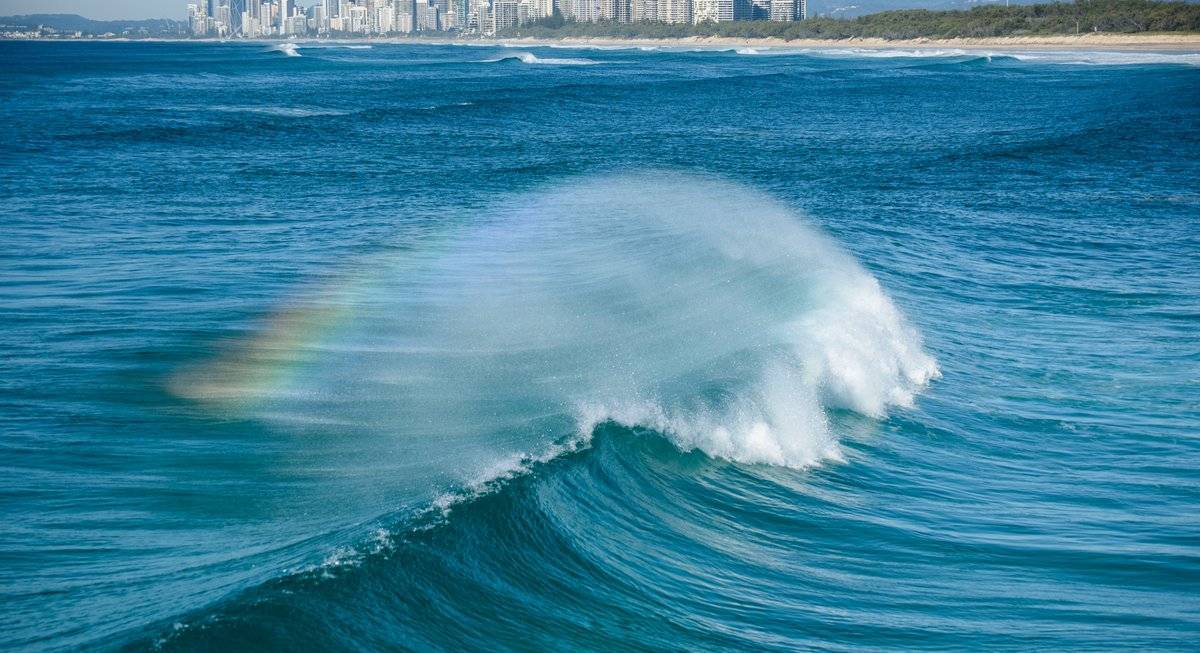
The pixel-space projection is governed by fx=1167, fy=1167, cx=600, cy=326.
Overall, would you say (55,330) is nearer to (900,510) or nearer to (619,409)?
(619,409)

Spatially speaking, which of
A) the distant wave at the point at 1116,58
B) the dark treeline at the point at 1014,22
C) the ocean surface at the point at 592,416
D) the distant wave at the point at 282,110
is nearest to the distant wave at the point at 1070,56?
the distant wave at the point at 1116,58

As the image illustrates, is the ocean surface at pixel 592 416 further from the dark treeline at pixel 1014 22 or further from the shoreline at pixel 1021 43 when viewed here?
the dark treeline at pixel 1014 22

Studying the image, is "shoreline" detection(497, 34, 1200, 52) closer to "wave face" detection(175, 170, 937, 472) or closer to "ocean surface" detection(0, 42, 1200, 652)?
"ocean surface" detection(0, 42, 1200, 652)

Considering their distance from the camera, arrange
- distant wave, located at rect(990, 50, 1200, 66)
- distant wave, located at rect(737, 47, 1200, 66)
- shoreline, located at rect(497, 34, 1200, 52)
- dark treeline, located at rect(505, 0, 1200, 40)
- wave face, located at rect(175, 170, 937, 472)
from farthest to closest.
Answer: dark treeline, located at rect(505, 0, 1200, 40), shoreline, located at rect(497, 34, 1200, 52), distant wave, located at rect(737, 47, 1200, 66), distant wave, located at rect(990, 50, 1200, 66), wave face, located at rect(175, 170, 937, 472)

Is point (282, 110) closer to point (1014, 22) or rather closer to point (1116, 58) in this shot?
point (1116, 58)

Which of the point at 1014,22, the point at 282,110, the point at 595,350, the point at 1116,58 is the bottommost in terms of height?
the point at 595,350

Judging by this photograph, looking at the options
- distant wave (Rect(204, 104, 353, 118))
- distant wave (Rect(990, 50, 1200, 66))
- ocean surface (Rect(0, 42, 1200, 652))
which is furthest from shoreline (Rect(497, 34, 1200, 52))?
ocean surface (Rect(0, 42, 1200, 652))

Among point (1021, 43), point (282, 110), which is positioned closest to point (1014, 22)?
point (1021, 43)
